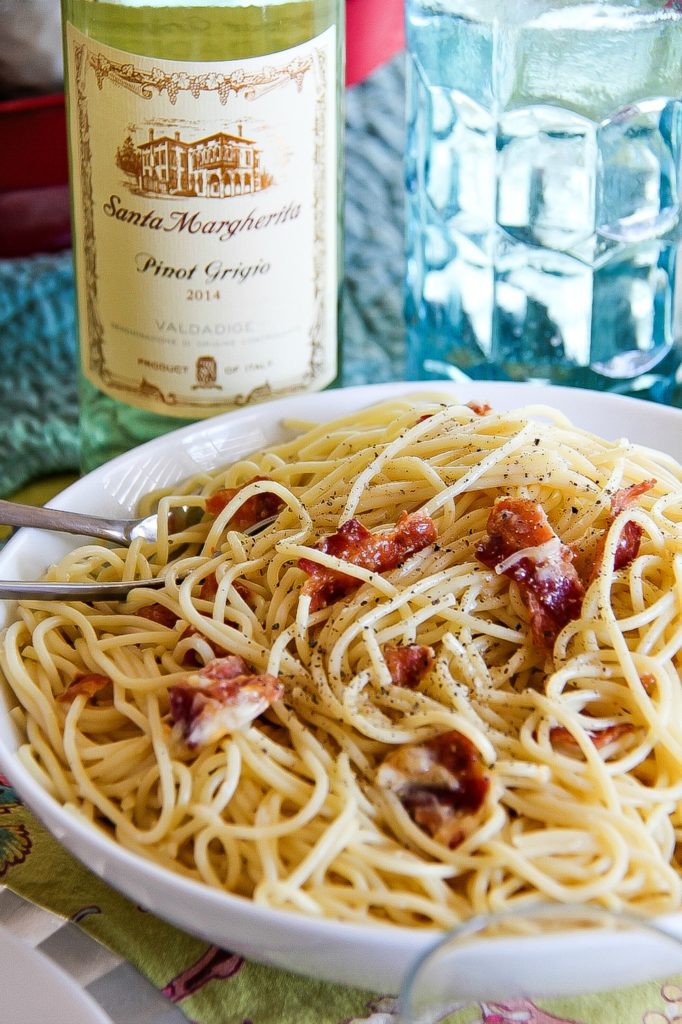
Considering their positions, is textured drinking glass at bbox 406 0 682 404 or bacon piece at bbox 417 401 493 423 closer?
bacon piece at bbox 417 401 493 423

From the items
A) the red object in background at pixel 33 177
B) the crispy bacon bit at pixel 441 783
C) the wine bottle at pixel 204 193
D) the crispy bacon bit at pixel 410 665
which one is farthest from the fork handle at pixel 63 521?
the red object in background at pixel 33 177

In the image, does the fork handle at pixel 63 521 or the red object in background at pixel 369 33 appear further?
the red object in background at pixel 369 33

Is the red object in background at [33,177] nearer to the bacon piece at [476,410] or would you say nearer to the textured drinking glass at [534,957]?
the bacon piece at [476,410]

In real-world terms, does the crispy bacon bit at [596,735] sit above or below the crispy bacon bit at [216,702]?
below

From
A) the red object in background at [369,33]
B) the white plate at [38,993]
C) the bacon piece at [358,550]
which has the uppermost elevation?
the red object in background at [369,33]

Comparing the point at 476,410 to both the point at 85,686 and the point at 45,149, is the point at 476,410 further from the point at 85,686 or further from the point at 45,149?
the point at 45,149

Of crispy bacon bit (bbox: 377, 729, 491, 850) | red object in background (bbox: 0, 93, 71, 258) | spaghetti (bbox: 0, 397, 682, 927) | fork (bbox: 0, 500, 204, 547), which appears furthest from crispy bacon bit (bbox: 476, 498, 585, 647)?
red object in background (bbox: 0, 93, 71, 258)

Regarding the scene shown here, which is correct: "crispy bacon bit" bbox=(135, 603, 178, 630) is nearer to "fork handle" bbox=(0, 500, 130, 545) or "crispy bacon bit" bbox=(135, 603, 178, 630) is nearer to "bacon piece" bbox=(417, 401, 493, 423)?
"fork handle" bbox=(0, 500, 130, 545)
